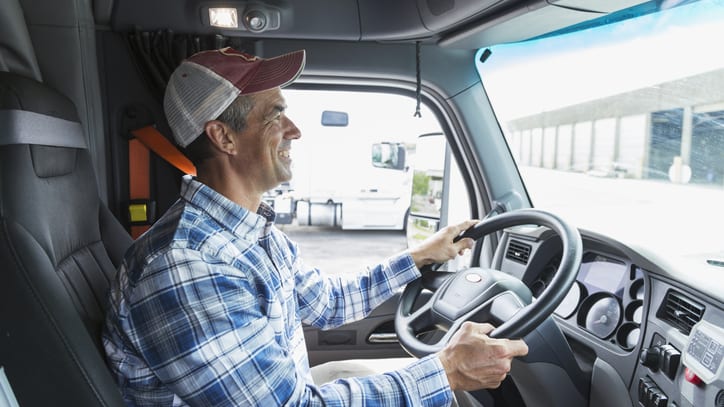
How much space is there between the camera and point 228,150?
1322 millimetres

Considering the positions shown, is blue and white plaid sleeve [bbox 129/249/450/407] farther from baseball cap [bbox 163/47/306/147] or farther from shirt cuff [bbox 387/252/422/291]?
shirt cuff [bbox 387/252/422/291]

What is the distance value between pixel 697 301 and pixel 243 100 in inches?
47.0

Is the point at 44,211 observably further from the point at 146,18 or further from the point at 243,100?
the point at 146,18

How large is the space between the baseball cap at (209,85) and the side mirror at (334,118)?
2.73m

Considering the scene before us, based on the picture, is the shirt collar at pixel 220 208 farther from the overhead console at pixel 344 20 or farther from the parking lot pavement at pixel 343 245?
the parking lot pavement at pixel 343 245

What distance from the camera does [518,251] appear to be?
1908 mm

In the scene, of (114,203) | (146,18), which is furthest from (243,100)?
(114,203)

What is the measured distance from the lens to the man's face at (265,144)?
4.39 feet

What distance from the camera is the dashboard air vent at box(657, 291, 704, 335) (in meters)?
1.19

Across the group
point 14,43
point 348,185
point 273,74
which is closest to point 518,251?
point 273,74

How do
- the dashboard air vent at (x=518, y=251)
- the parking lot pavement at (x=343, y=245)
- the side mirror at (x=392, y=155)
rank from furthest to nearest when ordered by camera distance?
the parking lot pavement at (x=343, y=245) < the side mirror at (x=392, y=155) < the dashboard air vent at (x=518, y=251)

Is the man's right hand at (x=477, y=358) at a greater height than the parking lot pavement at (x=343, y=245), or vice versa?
the man's right hand at (x=477, y=358)

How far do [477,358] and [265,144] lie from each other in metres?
0.74

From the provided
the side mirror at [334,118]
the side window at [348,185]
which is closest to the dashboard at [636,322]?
the side window at [348,185]
